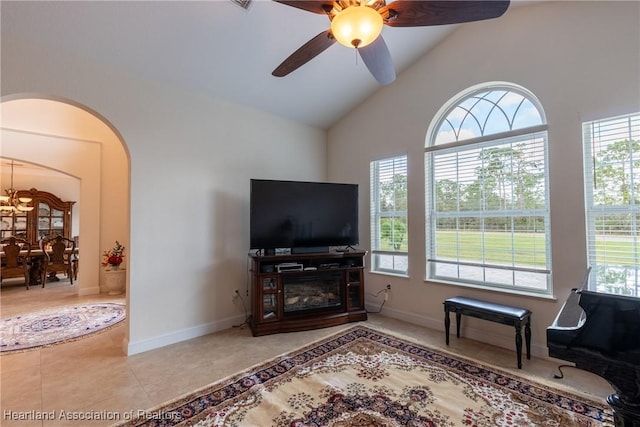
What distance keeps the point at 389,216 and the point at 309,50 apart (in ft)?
8.63

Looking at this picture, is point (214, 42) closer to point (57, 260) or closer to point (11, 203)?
point (57, 260)

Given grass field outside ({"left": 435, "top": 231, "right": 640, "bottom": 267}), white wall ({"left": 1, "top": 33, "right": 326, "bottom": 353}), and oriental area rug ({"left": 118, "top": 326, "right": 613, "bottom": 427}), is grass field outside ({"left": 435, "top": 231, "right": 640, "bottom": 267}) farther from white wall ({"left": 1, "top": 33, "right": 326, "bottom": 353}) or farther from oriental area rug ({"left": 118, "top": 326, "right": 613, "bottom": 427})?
white wall ({"left": 1, "top": 33, "right": 326, "bottom": 353})

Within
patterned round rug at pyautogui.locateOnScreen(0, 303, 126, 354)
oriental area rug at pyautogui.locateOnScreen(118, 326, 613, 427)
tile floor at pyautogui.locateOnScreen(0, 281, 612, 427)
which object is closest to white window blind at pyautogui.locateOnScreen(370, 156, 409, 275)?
tile floor at pyautogui.locateOnScreen(0, 281, 612, 427)

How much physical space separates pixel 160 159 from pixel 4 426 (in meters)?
2.30

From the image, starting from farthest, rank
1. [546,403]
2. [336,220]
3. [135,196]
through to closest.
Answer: [336,220], [135,196], [546,403]

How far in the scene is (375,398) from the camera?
2.13 m

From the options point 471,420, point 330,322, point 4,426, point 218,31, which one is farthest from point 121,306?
point 471,420

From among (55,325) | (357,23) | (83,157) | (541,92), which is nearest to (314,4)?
(357,23)

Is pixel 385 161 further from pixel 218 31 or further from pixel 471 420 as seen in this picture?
pixel 471 420

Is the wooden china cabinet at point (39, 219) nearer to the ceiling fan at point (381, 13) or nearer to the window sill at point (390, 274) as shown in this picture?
the window sill at point (390, 274)

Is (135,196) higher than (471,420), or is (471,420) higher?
(135,196)

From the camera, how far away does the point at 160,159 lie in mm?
3102

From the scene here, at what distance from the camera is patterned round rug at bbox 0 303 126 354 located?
3.21 m

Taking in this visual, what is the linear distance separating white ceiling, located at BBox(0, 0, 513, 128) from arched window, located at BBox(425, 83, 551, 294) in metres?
1.03
